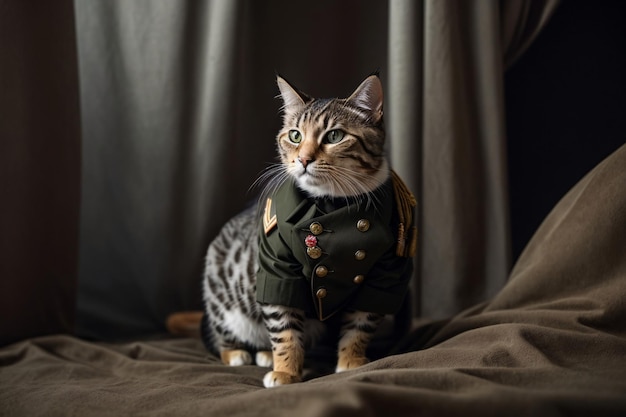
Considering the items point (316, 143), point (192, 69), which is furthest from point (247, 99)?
point (316, 143)

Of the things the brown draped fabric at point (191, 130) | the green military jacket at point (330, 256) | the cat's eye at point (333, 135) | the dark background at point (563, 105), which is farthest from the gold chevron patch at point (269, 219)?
the dark background at point (563, 105)

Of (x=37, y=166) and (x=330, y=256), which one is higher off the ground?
(x=37, y=166)

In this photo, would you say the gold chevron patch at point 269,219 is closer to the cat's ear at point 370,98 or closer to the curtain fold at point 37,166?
the cat's ear at point 370,98

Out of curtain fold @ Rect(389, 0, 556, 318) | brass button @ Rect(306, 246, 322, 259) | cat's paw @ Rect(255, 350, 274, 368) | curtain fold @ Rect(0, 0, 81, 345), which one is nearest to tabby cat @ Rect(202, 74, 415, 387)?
brass button @ Rect(306, 246, 322, 259)

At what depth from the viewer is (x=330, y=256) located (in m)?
1.35

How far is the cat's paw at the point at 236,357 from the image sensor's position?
1.61 meters

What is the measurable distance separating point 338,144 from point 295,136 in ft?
0.39

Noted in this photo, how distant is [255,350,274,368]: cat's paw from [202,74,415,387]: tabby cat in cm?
16

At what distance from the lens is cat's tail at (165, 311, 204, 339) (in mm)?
1913

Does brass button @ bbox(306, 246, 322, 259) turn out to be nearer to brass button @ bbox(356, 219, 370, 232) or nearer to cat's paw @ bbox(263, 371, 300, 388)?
brass button @ bbox(356, 219, 370, 232)

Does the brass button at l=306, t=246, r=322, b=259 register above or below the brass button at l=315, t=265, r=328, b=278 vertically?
above

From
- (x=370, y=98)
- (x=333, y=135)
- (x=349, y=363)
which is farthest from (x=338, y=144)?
(x=349, y=363)

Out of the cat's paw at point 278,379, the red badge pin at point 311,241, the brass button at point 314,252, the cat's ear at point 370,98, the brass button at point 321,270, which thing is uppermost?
the cat's ear at point 370,98

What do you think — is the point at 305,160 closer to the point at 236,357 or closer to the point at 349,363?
the point at 349,363
